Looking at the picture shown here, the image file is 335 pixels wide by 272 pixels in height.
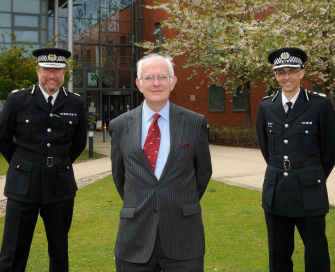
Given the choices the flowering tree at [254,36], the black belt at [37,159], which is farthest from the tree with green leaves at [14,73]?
the black belt at [37,159]

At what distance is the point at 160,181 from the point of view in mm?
3078

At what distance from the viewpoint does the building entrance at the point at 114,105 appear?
33.2m

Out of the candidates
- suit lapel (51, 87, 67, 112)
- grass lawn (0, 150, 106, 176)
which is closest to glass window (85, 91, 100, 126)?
grass lawn (0, 150, 106, 176)

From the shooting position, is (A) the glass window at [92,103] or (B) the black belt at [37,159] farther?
(A) the glass window at [92,103]

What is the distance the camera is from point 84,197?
952cm

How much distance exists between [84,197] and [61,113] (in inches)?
203

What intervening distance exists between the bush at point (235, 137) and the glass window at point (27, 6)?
39.7ft

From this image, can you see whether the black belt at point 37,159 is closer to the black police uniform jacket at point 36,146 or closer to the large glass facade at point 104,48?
the black police uniform jacket at point 36,146

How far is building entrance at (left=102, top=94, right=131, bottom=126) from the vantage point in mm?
33156

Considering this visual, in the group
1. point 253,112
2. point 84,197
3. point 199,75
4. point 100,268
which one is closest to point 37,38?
point 199,75

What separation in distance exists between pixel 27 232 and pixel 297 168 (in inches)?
93.5

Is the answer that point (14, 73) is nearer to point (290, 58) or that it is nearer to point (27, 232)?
point (27, 232)

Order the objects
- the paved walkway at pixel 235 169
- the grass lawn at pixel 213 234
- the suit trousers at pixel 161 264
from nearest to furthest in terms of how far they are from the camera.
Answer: the suit trousers at pixel 161 264 → the grass lawn at pixel 213 234 → the paved walkway at pixel 235 169

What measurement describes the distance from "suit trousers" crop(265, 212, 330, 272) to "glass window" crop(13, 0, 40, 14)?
2527 centimetres
